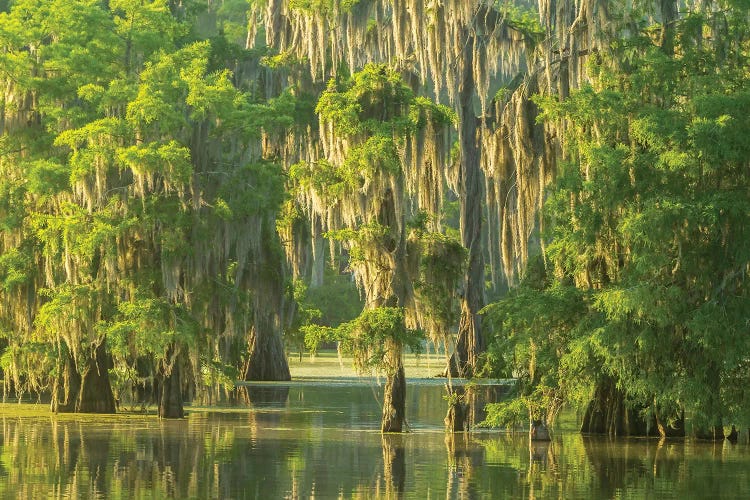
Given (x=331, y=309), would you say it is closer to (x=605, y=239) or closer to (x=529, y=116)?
(x=529, y=116)

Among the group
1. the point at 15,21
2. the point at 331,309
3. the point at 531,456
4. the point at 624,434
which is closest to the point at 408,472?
the point at 531,456

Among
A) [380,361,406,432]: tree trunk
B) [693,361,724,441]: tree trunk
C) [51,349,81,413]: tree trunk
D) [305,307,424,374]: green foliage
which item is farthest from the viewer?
[51,349,81,413]: tree trunk

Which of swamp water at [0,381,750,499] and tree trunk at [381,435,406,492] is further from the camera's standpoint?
tree trunk at [381,435,406,492]

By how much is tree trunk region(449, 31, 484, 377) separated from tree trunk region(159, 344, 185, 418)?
759 inches

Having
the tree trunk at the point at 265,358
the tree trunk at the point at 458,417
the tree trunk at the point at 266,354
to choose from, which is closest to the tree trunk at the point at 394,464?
the tree trunk at the point at 458,417

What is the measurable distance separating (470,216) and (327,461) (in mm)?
31368

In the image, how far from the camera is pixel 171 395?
104ft

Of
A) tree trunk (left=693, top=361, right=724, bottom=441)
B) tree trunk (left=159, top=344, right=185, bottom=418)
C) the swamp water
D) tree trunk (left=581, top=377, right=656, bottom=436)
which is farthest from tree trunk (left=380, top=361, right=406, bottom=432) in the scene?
tree trunk (left=693, top=361, right=724, bottom=441)

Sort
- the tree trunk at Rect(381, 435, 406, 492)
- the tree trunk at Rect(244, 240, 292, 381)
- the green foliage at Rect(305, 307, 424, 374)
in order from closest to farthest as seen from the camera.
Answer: the tree trunk at Rect(381, 435, 406, 492), the green foliage at Rect(305, 307, 424, 374), the tree trunk at Rect(244, 240, 292, 381)

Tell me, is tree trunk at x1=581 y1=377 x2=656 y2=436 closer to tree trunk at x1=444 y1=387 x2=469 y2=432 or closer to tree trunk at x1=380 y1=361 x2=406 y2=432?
tree trunk at x1=444 y1=387 x2=469 y2=432

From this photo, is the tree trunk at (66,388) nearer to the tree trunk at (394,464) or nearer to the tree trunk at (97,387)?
the tree trunk at (97,387)

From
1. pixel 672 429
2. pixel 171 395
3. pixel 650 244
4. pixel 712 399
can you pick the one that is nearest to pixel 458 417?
pixel 672 429

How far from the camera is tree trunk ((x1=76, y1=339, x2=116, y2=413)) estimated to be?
33.2m

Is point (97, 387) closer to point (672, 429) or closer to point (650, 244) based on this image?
point (672, 429)
